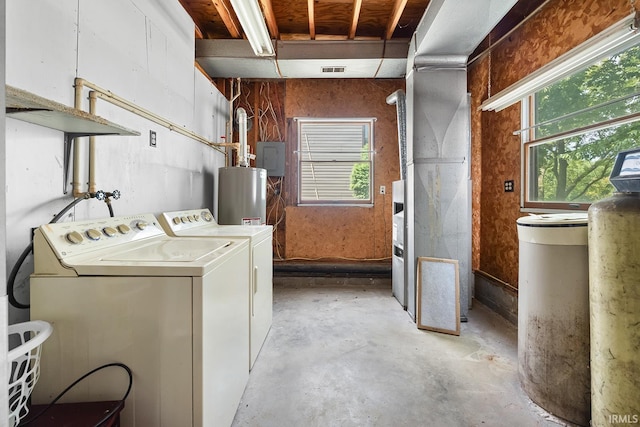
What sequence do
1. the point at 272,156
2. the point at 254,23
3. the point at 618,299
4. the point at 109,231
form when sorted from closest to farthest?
the point at 618,299 → the point at 109,231 → the point at 254,23 → the point at 272,156

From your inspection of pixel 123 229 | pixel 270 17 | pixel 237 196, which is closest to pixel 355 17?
pixel 270 17

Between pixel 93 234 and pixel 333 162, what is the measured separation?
9.66 ft

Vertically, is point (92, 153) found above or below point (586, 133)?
below

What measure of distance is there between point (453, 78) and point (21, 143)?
3032mm

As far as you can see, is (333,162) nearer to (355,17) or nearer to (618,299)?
(355,17)

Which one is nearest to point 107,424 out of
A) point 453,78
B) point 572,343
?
point 572,343

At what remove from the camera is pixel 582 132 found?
201cm

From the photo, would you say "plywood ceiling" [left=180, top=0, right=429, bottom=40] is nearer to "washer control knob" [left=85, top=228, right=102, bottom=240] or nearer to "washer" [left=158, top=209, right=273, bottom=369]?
"washer" [left=158, top=209, right=273, bottom=369]

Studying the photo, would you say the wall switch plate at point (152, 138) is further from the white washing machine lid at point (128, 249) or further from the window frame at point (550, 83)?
the window frame at point (550, 83)

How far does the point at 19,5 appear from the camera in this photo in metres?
1.10

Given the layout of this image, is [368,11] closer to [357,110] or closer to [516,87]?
[357,110]

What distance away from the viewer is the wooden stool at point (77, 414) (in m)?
0.91

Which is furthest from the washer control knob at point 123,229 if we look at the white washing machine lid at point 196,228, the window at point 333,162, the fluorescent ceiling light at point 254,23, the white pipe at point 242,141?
the window at point 333,162

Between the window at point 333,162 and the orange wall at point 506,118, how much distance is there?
1.33m
